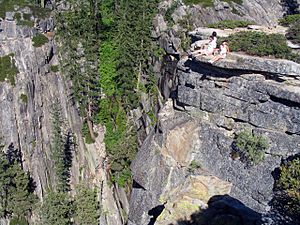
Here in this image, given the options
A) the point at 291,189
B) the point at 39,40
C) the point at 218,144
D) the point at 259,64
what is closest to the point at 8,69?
the point at 39,40

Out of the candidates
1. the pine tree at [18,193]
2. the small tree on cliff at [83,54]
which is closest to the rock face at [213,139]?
the small tree on cliff at [83,54]

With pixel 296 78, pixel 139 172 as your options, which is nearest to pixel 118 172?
pixel 139 172

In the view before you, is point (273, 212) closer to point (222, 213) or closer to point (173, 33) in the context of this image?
point (222, 213)

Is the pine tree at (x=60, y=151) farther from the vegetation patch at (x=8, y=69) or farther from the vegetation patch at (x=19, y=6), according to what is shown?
the vegetation patch at (x=19, y=6)

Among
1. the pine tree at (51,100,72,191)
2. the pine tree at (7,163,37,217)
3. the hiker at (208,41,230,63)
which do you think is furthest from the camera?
the pine tree at (51,100,72,191)

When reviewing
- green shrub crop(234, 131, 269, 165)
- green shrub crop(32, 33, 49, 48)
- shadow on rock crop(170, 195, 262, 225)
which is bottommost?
shadow on rock crop(170, 195, 262, 225)

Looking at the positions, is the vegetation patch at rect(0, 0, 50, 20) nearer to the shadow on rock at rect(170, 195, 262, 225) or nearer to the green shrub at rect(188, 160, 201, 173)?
the green shrub at rect(188, 160, 201, 173)

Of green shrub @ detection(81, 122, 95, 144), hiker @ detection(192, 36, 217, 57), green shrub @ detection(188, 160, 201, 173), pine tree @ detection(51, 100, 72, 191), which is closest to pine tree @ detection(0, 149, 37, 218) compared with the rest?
pine tree @ detection(51, 100, 72, 191)
